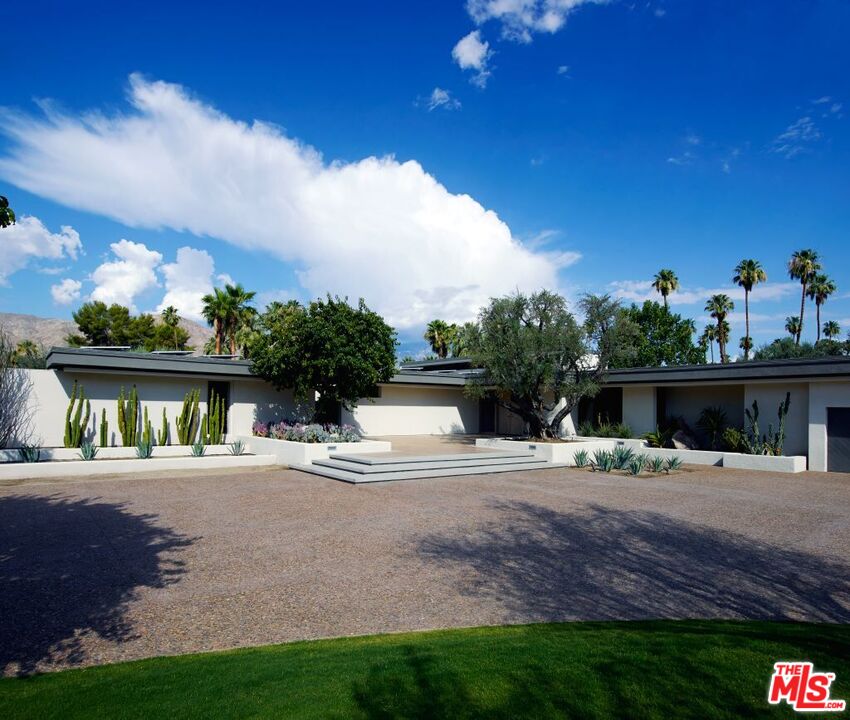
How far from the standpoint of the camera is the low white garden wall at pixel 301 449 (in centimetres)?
1688

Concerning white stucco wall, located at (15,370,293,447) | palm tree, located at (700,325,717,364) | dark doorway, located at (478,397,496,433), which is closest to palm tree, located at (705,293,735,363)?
palm tree, located at (700,325,717,364)

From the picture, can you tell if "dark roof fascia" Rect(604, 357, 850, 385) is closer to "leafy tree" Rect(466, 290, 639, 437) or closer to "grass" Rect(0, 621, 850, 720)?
"leafy tree" Rect(466, 290, 639, 437)

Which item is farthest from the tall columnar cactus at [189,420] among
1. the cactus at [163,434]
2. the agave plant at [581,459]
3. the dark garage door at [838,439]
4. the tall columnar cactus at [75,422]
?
the dark garage door at [838,439]

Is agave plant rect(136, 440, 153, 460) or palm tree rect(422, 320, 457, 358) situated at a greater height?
palm tree rect(422, 320, 457, 358)

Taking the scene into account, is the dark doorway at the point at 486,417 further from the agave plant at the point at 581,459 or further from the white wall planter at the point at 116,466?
the white wall planter at the point at 116,466

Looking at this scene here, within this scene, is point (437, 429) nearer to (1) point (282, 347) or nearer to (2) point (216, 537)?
(1) point (282, 347)

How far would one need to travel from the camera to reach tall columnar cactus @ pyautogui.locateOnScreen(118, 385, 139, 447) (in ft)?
58.0

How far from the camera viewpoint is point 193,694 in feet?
12.1

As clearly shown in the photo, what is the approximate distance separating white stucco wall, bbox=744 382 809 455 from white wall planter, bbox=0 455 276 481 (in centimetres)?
1697

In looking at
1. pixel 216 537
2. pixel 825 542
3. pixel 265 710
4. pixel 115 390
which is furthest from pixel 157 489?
pixel 825 542

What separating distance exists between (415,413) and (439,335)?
21549 mm

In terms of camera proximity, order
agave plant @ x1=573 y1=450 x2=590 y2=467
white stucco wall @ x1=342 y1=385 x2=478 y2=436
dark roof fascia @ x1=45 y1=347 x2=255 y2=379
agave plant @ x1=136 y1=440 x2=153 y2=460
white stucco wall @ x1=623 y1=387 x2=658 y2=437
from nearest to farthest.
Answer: agave plant @ x1=136 y1=440 x2=153 y2=460 < dark roof fascia @ x1=45 y1=347 x2=255 y2=379 < agave plant @ x1=573 y1=450 x2=590 y2=467 < white stucco wall @ x1=623 y1=387 x2=658 y2=437 < white stucco wall @ x1=342 y1=385 x2=478 y2=436

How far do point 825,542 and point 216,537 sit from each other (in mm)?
9162

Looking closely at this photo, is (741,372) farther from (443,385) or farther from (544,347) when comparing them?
(443,385)
